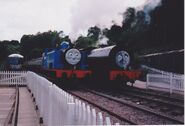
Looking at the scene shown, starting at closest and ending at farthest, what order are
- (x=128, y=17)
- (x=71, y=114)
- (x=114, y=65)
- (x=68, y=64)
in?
(x=71, y=114)
(x=114, y=65)
(x=68, y=64)
(x=128, y=17)

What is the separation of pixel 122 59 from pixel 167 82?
10.1 feet

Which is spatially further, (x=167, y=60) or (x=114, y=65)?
(x=167, y=60)

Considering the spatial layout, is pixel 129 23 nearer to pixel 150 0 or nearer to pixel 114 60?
pixel 150 0

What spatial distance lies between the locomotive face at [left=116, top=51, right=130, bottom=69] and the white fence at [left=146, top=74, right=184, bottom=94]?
1333 millimetres

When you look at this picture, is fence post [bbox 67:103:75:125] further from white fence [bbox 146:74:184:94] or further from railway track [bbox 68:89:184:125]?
white fence [bbox 146:74:184:94]

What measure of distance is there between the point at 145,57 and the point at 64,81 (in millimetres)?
13427

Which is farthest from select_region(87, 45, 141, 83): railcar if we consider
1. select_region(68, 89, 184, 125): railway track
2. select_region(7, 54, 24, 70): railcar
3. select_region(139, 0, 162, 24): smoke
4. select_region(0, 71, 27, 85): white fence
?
select_region(7, 54, 24, 70): railcar

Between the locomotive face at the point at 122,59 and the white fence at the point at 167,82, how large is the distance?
133 cm

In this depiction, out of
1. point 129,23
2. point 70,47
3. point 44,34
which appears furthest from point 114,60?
point 44,34

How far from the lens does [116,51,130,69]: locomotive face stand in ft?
65.7

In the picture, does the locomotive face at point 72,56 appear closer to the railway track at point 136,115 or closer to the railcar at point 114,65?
the railcar at point 114,65

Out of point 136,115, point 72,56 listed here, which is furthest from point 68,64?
point 136,115

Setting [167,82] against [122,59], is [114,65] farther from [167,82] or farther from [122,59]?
[167,82]

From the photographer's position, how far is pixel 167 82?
1795cm
